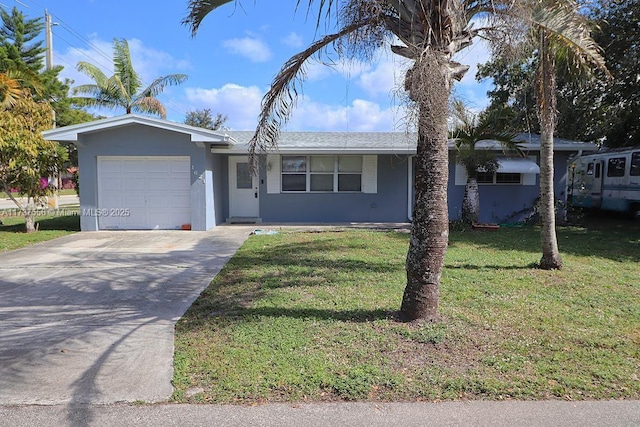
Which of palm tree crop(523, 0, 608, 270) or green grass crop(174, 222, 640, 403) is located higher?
palm tree crop(523, 0, 608, 270)

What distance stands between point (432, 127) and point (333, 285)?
306 cm

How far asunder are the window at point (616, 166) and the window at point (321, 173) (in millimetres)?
9650

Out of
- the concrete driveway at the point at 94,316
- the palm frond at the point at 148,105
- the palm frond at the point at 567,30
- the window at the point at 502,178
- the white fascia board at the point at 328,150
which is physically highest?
the palm frond at the point at 148,105

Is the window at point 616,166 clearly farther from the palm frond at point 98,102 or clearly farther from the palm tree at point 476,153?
the palm frond at point 98,102

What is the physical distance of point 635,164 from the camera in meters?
14.4

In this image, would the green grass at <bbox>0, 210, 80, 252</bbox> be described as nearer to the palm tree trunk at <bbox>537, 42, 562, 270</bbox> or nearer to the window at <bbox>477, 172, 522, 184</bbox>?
the palm tree trunk at <bbox>537, 42, 562, 270</bbox>

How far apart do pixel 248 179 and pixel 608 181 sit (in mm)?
13702

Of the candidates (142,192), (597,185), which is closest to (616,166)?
(597,185)

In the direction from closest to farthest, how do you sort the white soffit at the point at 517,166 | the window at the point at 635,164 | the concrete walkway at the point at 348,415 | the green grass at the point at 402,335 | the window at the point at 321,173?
the concrete walkway at the point at 348,415
the green grass at the point at 402,335
the white soffit at the point at 517,166
the window at the point at 321,173
the window at the point at 635,164

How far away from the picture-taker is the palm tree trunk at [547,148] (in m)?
6.94

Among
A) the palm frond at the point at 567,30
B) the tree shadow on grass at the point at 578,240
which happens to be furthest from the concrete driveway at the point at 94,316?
the tree shadow on grass at the point at 578,240

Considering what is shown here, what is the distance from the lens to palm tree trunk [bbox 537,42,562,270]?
6938 millimetres

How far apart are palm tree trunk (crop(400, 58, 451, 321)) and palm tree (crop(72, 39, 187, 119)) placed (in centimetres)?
2004

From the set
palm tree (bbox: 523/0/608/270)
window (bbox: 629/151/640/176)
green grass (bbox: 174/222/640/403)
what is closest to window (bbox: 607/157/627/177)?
window (bbox: 629/151/640/176)
